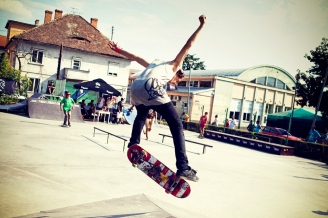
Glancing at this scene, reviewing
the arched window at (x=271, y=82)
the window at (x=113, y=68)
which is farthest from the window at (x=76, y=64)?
the arched window at (x=271, y=82)

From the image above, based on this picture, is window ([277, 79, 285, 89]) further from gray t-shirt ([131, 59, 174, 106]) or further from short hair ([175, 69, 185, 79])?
gray t-shirt ([131, 59, 174, 106])

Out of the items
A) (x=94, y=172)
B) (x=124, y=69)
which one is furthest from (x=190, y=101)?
(x=94, y=172)

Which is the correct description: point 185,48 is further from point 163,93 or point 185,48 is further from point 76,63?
point 76,63

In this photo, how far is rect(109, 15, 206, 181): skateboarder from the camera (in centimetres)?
322

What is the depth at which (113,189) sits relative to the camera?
484 cm

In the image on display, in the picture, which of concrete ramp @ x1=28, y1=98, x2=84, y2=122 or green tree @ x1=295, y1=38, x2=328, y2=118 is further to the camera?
green tree @ x1=295, y1=38, x2=328, y2=118

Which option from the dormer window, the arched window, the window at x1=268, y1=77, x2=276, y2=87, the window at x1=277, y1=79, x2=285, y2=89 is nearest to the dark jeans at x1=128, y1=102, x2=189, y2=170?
the dormer window

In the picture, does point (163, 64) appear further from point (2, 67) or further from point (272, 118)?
point (272, 118)

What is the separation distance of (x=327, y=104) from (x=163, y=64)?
2089 cm

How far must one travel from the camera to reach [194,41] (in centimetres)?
351

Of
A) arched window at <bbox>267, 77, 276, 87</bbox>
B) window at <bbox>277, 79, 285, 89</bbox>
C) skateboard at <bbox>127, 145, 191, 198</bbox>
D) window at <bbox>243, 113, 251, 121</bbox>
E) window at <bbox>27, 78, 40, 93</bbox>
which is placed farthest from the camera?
window at <bbox>277, 79, 285, 89</bbox>

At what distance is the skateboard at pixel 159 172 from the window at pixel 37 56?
29.9 metres

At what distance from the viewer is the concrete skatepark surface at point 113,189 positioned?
3.68 meters

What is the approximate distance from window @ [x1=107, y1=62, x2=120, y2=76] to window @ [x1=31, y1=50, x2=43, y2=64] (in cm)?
842
